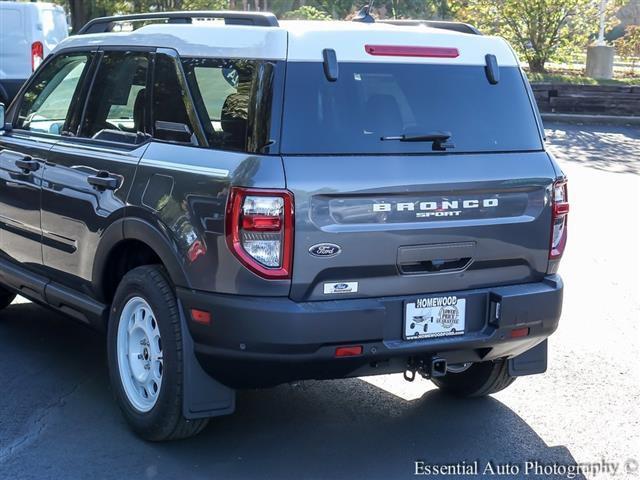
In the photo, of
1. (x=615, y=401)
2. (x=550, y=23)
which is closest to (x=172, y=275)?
(x=615, y=401)

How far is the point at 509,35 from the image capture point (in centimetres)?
2362

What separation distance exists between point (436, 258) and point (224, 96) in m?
1.19

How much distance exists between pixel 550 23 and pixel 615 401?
18.5 m

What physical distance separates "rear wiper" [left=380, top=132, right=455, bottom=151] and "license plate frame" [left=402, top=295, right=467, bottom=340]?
2.24ft

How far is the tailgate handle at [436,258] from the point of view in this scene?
4.35 metres

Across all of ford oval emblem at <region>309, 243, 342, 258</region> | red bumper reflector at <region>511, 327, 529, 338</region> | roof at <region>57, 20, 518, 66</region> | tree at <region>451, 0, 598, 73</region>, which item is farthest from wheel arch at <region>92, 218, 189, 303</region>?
tree at <region>451, 0, 598, 73</region>

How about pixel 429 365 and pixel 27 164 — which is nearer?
pixel 429 365

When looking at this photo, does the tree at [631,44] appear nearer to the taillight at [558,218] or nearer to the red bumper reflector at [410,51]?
the taillight at [558,218]

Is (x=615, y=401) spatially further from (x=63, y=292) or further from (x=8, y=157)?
(x=8, y=157)

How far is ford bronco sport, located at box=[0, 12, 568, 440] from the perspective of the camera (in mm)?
4156

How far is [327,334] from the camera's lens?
13.7ft

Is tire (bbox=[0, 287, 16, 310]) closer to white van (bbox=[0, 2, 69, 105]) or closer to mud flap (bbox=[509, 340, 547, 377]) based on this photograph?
mud flap (bbox=[509, 340, 547, 377])

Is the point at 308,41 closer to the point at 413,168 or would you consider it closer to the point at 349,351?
the point at 413,168

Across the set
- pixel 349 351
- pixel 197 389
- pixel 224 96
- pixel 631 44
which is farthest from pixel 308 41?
pixel 631 44
